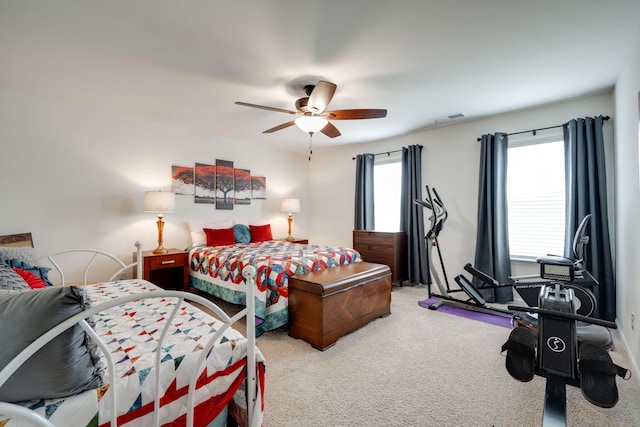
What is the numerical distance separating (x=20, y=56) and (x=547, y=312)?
416 centimetres

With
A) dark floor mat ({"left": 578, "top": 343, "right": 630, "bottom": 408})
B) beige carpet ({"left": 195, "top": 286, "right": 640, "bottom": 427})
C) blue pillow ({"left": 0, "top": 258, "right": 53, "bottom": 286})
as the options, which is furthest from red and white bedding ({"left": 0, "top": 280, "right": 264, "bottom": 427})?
dark floor mat ({"left": 578, "top": 343, "right": 630, "bottom": 408})

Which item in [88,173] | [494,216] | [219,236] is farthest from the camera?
[219,236]

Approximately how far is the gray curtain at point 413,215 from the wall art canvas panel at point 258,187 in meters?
2.51

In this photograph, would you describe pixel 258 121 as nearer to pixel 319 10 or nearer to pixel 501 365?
pixel 319 10

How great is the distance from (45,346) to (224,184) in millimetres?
4028

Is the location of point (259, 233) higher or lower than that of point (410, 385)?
higher

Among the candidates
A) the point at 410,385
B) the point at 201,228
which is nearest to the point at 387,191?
the point at 201,228

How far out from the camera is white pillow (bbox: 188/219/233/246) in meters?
4.20

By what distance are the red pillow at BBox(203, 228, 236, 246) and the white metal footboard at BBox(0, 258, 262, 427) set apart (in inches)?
121

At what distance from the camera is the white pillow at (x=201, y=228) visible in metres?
4.20

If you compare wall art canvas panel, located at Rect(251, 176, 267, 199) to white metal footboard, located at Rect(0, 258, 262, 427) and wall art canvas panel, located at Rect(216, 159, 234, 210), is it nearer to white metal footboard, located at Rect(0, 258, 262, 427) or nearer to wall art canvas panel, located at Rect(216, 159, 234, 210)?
wall art canvas panel, located at Rect(216, 159, 234, 210)

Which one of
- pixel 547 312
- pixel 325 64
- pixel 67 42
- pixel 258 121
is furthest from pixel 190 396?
pixel 258 121

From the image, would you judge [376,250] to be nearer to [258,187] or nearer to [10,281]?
[258,187]

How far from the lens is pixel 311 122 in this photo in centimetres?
289
